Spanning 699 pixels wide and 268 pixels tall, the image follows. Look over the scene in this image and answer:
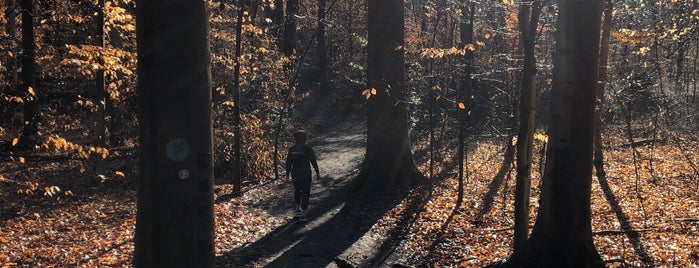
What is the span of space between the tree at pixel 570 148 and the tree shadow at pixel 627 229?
1.51 meters

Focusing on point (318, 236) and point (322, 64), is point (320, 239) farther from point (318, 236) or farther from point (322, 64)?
point (322, 64)

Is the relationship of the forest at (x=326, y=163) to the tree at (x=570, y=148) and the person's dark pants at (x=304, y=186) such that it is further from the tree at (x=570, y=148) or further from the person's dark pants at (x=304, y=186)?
the person's dark pants at (x=304, y=186)

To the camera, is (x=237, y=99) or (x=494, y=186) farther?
(x=494, y=186)

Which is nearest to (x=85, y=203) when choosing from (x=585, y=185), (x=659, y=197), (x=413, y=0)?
(x=585, y=185)

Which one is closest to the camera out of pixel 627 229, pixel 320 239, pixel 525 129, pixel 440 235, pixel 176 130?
pixel 176 130

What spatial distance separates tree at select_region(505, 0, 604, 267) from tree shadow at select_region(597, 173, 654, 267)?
1.51 metres

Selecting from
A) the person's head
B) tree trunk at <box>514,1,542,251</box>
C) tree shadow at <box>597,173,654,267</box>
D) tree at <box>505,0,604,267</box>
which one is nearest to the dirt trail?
the person's head

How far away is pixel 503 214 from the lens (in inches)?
417

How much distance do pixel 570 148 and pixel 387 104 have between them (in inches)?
261

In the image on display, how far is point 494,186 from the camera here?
44.3 ft

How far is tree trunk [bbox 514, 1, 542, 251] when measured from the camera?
23.0ft

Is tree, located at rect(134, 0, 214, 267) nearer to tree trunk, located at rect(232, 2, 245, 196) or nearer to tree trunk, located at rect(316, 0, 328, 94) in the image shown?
tree trunk, located at rect(232, 2, 245, 196)

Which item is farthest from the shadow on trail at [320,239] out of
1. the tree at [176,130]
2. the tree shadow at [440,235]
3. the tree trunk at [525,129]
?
the tree at [176,130]

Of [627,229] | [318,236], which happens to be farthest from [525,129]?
[318,236]
